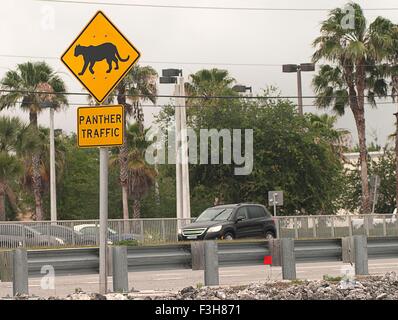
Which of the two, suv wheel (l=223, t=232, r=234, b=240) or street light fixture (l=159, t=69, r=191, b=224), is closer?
suv wheel (l=223, t=232, r=234, b=240)

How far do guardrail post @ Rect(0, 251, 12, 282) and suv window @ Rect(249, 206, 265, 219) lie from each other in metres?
17.9

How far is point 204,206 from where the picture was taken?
60.9m

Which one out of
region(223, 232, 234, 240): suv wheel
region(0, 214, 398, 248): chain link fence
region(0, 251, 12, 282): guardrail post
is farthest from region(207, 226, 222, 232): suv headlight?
region(0, 251, 12, 282): guardrail post

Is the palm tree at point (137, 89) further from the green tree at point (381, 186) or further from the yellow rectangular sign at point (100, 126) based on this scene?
the yellow rectangular sign at point (100, 126)

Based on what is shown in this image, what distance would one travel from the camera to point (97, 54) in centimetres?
1359

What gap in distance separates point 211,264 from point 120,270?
1.67m

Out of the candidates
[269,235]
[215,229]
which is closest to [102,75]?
[215,229]

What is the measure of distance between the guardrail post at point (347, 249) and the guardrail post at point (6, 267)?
597 centimetres

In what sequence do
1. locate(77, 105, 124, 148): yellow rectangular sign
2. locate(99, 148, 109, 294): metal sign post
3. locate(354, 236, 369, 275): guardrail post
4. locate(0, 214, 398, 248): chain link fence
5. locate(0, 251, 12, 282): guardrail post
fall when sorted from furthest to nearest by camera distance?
locate(0, 214, 398, 248): chain link fence
locate(354, 236, 369, 275): guardrail post
locate(0, 251, 12, 282): guardrail post
locate(99, 148, 109, 294): metal sign post
locate(77, 105, 124, 148): yellow rectangular sign

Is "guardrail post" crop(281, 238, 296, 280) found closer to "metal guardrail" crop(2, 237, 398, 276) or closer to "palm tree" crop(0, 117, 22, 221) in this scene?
"metal guardrail" crop(2, 237, 398, 276)

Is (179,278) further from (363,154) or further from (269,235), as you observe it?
(363,154)

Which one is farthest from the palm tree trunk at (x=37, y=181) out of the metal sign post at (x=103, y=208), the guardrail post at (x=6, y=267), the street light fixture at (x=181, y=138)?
the metal sign post at (x=103, y=208)

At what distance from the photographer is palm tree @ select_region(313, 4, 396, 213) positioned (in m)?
51.3

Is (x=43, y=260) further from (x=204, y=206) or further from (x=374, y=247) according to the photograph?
(x=204, y=206)
